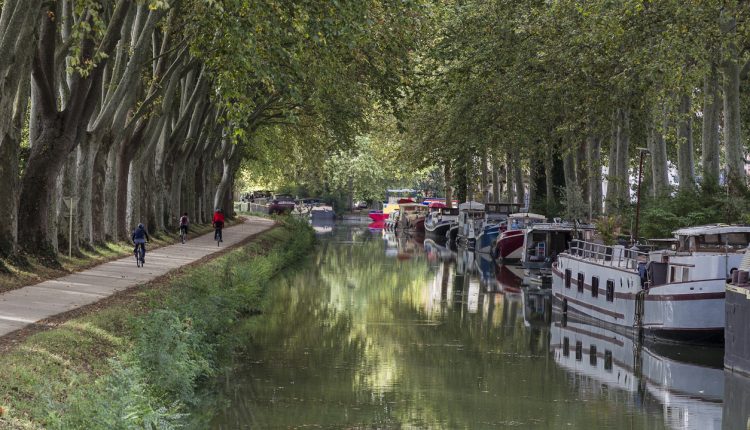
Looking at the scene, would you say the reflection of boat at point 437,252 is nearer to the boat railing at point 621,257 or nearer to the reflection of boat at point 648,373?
the boat railing at point 621,257

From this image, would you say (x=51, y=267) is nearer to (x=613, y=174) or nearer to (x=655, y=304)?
(x=655, y=304)

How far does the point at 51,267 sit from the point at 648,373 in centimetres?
1506

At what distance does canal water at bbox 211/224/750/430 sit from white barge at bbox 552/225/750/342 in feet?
2.01

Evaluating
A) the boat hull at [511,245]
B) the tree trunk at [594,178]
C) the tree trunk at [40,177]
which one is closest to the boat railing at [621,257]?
the tree trunk at [40,177]

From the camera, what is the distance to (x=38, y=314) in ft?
76.0

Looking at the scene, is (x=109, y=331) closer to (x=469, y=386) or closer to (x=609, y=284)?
(x=469, y=386)

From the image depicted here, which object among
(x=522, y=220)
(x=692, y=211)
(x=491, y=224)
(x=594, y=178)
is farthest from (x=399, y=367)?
(x=491, y=224)

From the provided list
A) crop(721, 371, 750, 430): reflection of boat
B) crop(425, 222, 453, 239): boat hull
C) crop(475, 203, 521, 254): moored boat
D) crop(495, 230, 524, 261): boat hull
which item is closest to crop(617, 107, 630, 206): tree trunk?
crop(495, 230, 524, 261): boat hull

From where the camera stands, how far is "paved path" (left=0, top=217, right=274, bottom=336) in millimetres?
23125

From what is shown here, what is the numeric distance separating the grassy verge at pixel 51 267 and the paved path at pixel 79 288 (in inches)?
11.8

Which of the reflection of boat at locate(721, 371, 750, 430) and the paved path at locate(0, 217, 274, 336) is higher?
the paved path at locate(0, 217, 274, 336)

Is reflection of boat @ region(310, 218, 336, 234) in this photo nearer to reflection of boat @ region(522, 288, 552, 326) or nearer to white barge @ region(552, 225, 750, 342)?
reflection of boat @ region(522, 288, 552, 326)

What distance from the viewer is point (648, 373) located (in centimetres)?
2673

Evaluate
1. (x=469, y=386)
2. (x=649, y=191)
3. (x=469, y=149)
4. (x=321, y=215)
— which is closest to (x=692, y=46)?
(x=469, y=386)
